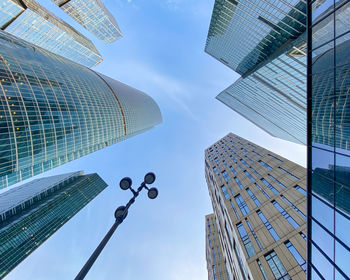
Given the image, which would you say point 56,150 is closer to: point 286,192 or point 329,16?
point 286,192

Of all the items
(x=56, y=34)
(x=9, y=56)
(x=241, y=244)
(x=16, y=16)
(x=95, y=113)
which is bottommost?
(x=241, y=244)

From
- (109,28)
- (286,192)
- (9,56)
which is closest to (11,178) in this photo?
(9,56)

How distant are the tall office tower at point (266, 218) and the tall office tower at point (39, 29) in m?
135

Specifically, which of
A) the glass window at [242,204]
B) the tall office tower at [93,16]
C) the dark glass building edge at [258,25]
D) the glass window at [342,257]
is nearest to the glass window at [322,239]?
the glass window at [342,257]

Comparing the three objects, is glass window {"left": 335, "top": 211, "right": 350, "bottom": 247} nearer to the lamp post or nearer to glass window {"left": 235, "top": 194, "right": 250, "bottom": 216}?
the lamp post

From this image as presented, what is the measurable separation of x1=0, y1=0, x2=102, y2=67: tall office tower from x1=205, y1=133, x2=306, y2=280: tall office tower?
13536 centimetres

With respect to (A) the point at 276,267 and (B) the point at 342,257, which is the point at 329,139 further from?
(A) the point at 276,267

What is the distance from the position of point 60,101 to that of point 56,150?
55.4ft

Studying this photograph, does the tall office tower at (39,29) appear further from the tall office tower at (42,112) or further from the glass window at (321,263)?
the glass window at (321,263)

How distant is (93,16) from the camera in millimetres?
141750

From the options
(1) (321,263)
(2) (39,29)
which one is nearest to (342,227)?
(1) (321,263)

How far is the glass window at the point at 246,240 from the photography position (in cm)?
2036

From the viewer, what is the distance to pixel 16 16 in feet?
323

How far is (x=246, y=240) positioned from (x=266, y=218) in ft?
12.9
